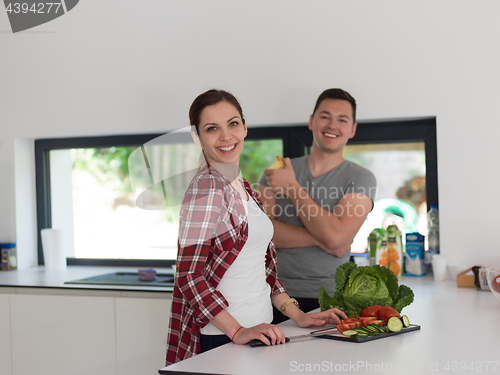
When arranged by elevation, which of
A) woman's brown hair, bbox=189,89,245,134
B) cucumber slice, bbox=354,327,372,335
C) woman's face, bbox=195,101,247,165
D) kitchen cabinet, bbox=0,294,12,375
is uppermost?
woman's brown hair, bbox=189,89,245,134

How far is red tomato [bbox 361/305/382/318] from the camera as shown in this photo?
54.5 inches

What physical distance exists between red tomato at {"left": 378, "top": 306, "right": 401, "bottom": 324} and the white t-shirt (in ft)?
1.04

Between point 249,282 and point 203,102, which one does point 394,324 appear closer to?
point 249,282

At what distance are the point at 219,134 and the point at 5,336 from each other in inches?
67.5

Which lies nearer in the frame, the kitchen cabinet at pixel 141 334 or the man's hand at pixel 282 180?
the man's hand at pixel 282 180

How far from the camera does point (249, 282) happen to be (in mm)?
1408

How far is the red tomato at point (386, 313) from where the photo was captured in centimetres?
133

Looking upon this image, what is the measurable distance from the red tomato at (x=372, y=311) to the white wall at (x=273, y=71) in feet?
3.40

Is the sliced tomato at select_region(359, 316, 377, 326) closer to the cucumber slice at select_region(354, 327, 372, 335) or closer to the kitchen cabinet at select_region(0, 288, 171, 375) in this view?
the cucumber slice at select_region(354, 327, 372, 335)

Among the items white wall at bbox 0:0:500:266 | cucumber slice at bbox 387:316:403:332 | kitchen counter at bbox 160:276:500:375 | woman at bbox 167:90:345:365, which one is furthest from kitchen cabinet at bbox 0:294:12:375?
cucumber slice at bbox 387:316:403:332

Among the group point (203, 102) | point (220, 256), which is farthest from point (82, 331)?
point (203, 102)

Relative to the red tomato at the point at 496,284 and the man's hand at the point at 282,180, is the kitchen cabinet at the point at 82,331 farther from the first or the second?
the red tomato at the point at 496,284

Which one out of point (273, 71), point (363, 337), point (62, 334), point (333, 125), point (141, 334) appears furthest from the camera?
point (273, 71)

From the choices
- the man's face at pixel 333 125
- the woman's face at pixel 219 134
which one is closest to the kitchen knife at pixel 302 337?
the woman's face at pixel 219 134
